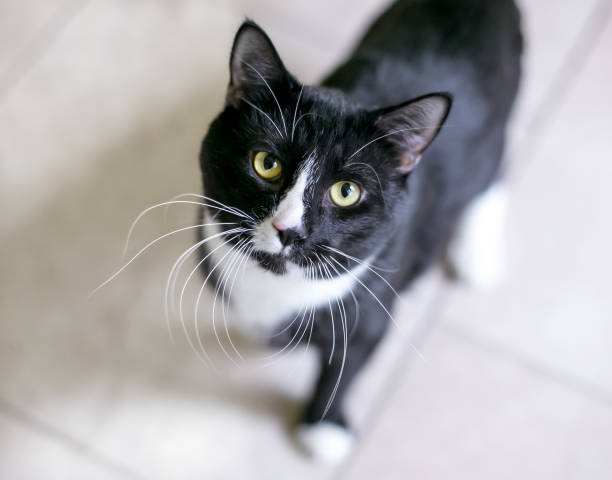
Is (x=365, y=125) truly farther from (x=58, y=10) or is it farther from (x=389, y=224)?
(x=58, y=10)

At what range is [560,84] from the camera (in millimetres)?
1679

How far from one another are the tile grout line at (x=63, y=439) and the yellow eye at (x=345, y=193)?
2.43 ft

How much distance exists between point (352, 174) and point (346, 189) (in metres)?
0.02

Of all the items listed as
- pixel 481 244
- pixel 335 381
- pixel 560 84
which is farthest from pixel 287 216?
pixel 560 84

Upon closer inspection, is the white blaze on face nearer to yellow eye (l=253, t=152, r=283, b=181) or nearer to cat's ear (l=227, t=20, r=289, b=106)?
yellow eye (l=253, t=152, r=283, b=181)

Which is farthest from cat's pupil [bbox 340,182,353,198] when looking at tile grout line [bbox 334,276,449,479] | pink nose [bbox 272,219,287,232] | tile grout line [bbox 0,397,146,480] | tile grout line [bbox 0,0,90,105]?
tile grout line [bbox 0,0,90,105]

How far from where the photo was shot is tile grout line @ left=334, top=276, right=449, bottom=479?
133 centimetres

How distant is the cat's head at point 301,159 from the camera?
851 millimetres

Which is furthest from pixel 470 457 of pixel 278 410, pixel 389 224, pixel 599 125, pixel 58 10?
pixel 58 10

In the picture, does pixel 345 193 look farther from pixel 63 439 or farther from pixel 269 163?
pixel 63 439

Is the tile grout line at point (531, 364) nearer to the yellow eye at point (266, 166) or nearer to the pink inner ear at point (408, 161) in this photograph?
the pink inner ear at point (408, 161)

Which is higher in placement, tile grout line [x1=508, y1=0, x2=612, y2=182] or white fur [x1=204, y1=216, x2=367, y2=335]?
tile grout line [x1=508, y1=0, x2=612, y2=182]

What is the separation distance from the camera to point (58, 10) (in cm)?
173

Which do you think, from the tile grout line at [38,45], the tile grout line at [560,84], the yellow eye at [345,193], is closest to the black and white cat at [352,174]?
the yellow eye at [345,193]
